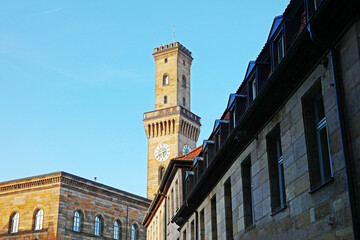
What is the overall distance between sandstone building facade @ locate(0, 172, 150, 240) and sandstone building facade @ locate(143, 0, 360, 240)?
36.7 meters

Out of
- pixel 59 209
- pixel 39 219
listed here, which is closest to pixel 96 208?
pixel 59 209

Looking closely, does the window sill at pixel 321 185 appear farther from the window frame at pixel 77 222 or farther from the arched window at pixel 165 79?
the arched window at pixel 165 79

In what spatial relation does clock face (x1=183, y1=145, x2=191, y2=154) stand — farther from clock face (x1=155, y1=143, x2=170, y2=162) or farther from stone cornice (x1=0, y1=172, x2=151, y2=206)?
stone cornice (x1=0, y1=172, x2=151, y2=206)

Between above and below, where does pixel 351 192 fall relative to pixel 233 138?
below

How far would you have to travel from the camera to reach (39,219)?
54688 millimetres

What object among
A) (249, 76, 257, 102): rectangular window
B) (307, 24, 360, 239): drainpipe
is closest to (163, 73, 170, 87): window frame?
(249, 76, 257, 102): rectangular window

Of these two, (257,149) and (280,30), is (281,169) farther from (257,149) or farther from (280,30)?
(280,30)

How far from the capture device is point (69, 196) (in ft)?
181

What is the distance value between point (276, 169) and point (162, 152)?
6651cm

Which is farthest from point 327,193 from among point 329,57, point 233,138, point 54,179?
point 54,179

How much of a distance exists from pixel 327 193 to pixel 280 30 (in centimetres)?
468

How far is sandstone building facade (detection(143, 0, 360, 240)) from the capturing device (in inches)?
396

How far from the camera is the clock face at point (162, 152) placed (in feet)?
262

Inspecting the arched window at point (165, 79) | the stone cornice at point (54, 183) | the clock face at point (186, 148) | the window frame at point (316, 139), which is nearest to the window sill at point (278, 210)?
the window frame at point (316, 139)
